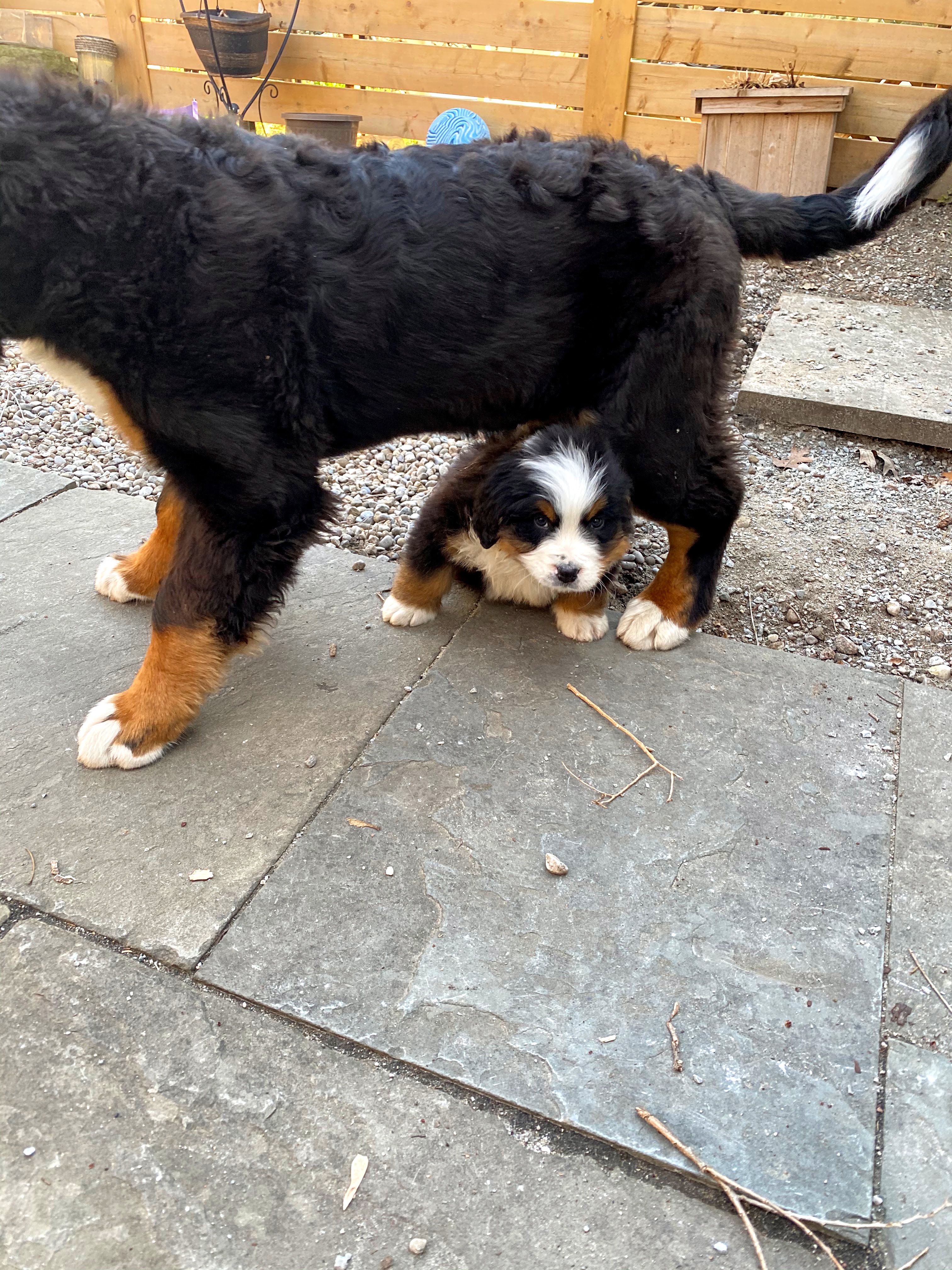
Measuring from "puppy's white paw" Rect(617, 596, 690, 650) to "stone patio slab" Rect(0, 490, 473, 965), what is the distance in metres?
0.51

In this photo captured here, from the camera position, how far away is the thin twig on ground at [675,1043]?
1.60 m

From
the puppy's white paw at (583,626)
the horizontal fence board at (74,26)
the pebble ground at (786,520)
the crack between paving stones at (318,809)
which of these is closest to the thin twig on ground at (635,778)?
the puppy's white paw at (583,626)

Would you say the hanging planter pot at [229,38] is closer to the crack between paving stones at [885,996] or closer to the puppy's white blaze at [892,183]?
the puppy's white blaze at [892,183]

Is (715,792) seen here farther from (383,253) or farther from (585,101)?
(585,101)

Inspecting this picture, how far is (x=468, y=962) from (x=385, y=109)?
7792 mm

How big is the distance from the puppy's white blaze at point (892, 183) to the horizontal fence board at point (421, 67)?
545 cm

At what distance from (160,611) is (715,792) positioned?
1.38 m

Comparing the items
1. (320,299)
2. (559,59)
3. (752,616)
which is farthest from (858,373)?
(559,59)

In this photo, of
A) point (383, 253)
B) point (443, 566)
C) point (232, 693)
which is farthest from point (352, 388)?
point (232, 693)

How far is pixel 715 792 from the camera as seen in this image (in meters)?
2.20

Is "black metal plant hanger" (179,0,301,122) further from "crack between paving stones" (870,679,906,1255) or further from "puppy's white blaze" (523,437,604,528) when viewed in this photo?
"crack between paving stones" (870,679,906,1255)

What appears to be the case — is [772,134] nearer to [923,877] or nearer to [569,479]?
[569,479]

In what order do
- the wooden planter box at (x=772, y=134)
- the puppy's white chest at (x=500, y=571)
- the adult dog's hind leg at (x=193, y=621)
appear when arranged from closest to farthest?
the adult dog's hind leg at (x=193, y=621) < the puppy's white chest at (x=500, y=571) < the wooden planter box at (x=772, y=134)

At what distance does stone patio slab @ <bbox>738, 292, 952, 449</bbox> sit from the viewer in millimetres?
3865
